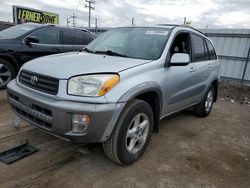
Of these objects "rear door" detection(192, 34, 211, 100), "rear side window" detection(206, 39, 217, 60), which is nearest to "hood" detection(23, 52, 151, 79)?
"rear door" detection(192, 34, 211, 100)

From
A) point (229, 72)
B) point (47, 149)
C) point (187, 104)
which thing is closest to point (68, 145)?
point (47, 149)

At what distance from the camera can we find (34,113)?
96.3 inches

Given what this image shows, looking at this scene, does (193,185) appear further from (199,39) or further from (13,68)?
(13,68)

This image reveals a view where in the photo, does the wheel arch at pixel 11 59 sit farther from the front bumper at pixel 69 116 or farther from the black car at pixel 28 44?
the front bumper at pixel 69 116

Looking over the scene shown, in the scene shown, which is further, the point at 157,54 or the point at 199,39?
the point at 199,39

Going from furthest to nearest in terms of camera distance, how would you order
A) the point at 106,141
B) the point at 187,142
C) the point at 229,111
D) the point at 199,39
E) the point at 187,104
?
the point at 229,111 → the point at 199,39 → the point at 187,104 → the point at 187,142 → the point at 106,141

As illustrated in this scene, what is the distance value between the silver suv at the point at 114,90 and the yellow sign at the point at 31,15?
1926 centimetres

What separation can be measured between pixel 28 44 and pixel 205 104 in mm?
4390

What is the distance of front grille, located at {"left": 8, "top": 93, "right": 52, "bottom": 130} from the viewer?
91.9 inches

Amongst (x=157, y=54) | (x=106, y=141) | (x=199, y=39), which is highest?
(x=199, y=39)

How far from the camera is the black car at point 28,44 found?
532 centimetres

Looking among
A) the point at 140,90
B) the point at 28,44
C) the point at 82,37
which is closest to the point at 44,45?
the point at 28,44

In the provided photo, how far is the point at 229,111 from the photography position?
5.97m

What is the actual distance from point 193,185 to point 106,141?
1120mm
